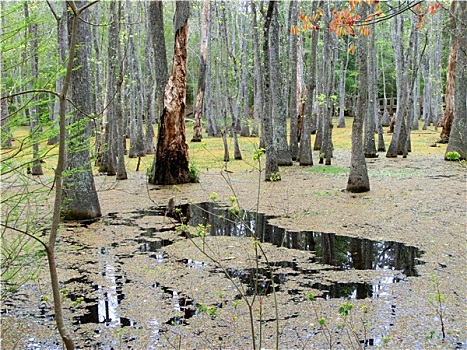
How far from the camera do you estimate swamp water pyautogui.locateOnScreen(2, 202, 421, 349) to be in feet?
12.7

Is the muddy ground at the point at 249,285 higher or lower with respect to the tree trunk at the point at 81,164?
lower

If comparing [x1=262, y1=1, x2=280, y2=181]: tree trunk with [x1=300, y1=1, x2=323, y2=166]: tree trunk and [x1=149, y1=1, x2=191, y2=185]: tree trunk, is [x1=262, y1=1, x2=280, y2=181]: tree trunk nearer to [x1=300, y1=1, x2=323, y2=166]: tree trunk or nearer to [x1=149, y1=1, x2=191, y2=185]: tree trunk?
[x1=149, y1=1, x2=191, y2=185]: tree trunk

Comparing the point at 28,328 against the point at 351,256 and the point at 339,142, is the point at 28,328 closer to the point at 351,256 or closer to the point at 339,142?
the point at 351,256

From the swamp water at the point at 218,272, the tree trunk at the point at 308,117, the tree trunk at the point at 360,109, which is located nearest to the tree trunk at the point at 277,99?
the tree trunk at the point at 308,117

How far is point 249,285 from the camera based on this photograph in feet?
15.1

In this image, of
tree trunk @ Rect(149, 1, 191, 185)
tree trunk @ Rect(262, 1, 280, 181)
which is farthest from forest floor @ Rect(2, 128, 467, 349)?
tree trunk @ Rect(149, 1, 191, 185)

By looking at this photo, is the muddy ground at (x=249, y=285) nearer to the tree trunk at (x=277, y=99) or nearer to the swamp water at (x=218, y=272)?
the swamp water at (x=218, y=272)

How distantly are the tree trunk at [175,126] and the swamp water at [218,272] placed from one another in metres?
3.92

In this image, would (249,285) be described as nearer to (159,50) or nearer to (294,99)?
(159,50)

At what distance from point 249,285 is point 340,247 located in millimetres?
1714

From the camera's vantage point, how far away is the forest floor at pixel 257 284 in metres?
3.54

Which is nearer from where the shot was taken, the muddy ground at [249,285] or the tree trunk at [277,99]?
the muddy ground at [249,285]

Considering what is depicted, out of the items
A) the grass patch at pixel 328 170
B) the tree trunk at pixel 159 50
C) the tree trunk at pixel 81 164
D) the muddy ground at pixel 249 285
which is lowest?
the muddy ground at pixel 249 285

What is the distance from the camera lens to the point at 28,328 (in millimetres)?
3752
